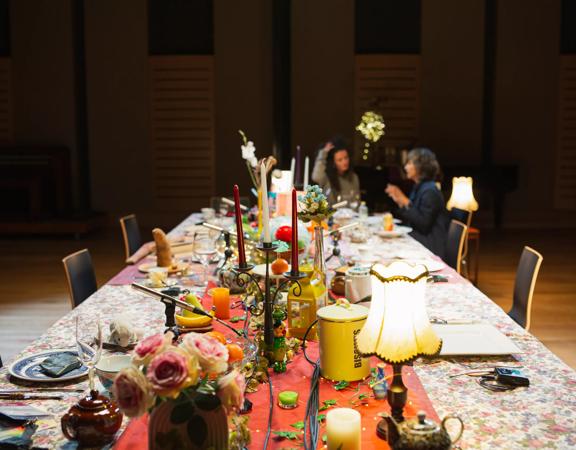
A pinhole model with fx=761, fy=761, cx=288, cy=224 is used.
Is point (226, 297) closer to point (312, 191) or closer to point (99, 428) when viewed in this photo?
point (312, 191)

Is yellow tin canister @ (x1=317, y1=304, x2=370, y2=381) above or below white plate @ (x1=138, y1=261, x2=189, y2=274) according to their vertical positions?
above

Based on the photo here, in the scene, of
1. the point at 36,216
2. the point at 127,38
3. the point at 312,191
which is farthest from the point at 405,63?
the point at 312,191

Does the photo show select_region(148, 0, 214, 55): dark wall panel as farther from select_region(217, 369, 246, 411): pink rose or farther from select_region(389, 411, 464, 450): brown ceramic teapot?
select_region(389, 411, 464, 450): brown ceramic teapot

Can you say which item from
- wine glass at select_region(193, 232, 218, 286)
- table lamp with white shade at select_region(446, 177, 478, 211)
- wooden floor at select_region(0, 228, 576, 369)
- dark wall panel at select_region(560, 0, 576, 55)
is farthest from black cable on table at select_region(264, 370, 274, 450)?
dark wall panel at select_region(560, 0, 576, 55)

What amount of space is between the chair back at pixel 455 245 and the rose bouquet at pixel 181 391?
3522mm

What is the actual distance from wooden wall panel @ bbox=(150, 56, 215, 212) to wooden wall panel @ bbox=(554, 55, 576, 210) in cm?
528

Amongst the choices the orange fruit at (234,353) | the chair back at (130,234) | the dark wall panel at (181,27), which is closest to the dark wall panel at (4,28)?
the dark wall panel at (181,27)

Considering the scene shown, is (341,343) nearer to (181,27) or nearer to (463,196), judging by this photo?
(463,196)

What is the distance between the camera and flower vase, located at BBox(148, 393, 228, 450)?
142 centimetres

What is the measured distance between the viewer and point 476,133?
11.6 meters

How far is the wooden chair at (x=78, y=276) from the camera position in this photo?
3.65 meters

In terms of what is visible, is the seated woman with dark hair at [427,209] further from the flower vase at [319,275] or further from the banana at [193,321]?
the banana at [193,321]

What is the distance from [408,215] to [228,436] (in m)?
4.30

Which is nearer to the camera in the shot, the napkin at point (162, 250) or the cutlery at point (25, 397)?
the cutlery at point (25, 397)
